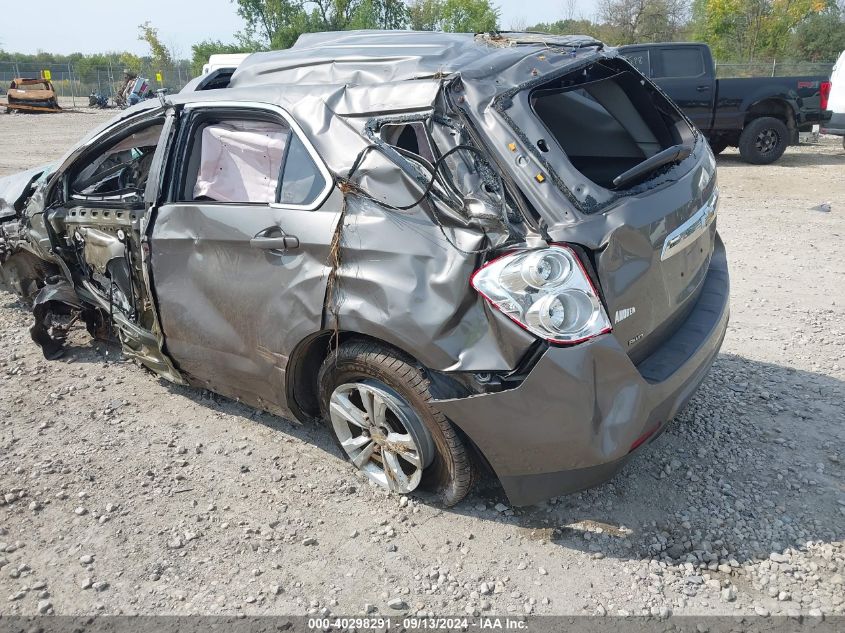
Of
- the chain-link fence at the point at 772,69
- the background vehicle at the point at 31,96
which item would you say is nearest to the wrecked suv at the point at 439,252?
the chain-link fence at the point at 772,69

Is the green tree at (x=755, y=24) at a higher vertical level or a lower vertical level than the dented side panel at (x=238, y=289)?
higher

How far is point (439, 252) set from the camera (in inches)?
98.3

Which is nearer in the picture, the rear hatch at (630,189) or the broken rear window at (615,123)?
the rear hatch at (630,189)

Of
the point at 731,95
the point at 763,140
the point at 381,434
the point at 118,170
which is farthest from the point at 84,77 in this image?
the point at 381,434

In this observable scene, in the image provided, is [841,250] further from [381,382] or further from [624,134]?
[381,382]

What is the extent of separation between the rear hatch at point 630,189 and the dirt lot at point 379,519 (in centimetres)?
78

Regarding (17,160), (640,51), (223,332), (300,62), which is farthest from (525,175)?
(17,160)

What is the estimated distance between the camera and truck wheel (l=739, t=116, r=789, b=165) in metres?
12.3

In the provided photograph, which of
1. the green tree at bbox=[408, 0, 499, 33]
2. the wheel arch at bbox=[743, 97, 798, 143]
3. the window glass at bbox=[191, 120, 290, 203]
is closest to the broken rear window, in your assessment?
the window glass at bbox=[191, 120, 290, 203]

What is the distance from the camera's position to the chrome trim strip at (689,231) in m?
2.70

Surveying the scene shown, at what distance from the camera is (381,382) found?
9.30 ft

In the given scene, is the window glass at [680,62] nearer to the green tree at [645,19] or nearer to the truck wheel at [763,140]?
the truck wheel at [763,140]

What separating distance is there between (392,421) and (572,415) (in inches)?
33.8

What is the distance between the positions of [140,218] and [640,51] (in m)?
11.1
